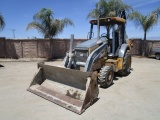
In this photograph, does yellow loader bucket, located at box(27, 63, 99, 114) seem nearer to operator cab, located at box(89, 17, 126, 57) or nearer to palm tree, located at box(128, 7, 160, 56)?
operator cab, located at box(89, 17, 126, 57)

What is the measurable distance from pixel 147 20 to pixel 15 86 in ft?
44.9

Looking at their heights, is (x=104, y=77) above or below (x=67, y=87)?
above

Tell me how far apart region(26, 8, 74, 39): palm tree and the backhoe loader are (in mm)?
8294

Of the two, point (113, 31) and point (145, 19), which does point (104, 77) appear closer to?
point (113, 31)

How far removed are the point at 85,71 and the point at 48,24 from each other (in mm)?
10809

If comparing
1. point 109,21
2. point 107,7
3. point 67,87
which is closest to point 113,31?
point 109,21

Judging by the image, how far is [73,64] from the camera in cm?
639

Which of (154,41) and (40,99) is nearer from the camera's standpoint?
(40,99)

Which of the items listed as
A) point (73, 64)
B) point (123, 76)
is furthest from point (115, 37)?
point (73, 64)

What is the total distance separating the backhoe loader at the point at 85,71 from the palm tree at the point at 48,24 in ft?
27.2

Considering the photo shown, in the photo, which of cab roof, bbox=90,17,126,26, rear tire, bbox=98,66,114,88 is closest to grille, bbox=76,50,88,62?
rear tire, bbox=98,66,114,88

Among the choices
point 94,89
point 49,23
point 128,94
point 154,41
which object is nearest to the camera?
point 94,89

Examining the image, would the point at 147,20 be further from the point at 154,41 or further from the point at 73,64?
the point at 73,64

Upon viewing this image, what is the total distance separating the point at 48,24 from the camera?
50.2 ft
